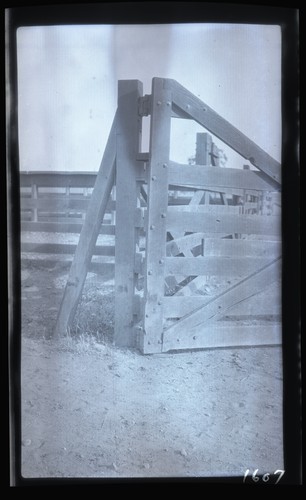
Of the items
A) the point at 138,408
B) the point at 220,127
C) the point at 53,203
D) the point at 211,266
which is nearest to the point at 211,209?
the point at 211,266

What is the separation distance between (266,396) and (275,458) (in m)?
0.36

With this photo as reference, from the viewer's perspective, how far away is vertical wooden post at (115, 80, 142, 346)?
10.2ft

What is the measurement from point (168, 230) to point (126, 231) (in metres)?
0.30

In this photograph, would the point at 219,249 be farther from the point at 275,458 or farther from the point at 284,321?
the point at 275,458

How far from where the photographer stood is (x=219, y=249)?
3.19 m

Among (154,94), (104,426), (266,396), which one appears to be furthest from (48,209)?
(266,396)

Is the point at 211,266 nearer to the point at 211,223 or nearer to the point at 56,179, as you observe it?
the point at 211,223

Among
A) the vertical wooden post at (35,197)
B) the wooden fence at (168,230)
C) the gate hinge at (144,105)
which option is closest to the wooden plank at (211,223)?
the wooden fence at (168,230)

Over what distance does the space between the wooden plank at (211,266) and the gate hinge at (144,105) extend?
3.35 ft

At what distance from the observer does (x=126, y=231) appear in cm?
316

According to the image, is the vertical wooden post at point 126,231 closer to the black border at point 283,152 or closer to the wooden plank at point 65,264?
the wooden plank at point 65,264

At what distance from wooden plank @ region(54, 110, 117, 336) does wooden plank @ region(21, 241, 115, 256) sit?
94 millimetres

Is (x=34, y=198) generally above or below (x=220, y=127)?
below

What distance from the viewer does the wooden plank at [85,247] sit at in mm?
3180
